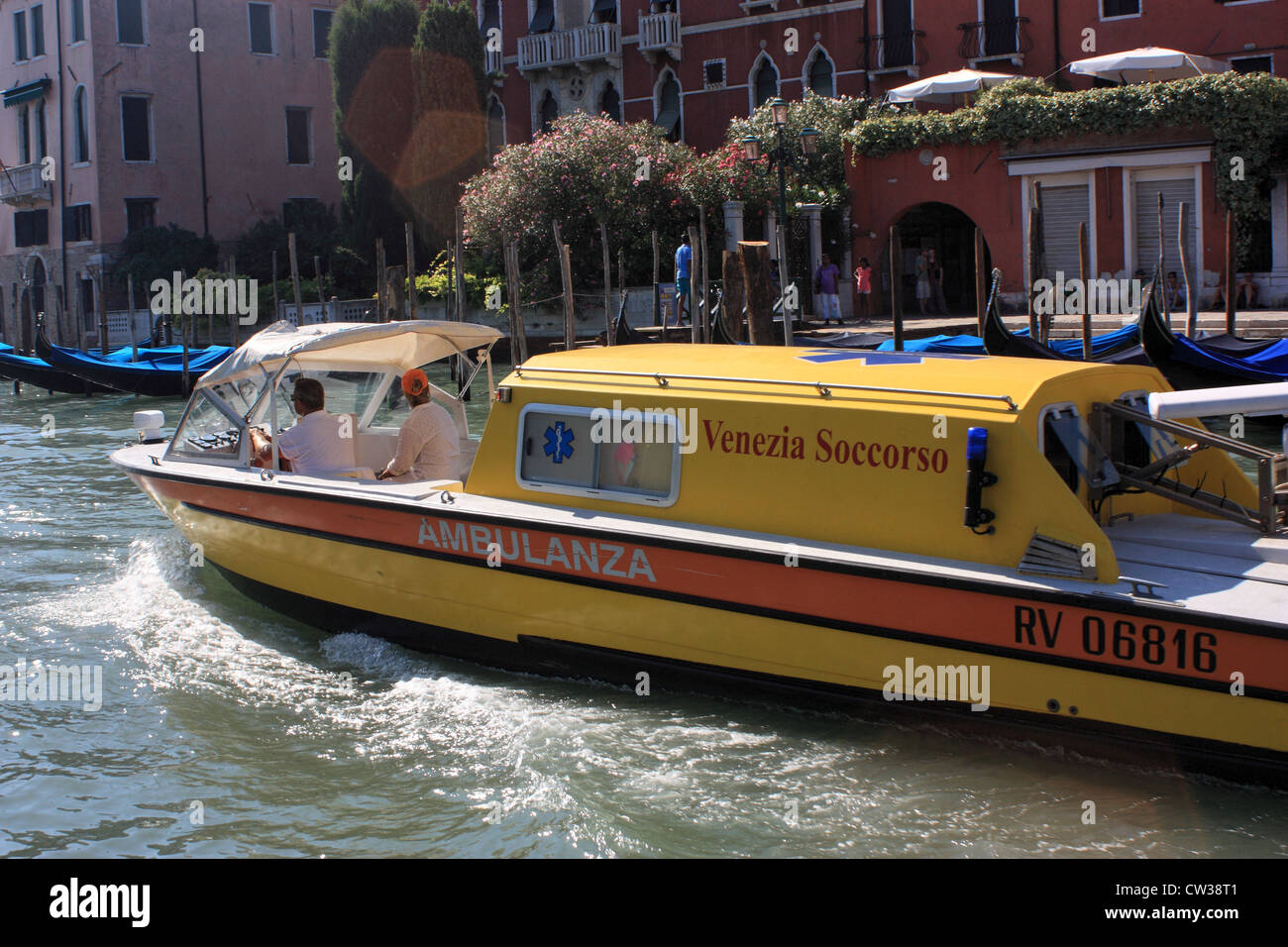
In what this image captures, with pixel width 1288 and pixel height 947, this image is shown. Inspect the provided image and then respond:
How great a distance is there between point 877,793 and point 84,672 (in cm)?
494

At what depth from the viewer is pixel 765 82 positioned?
101ft

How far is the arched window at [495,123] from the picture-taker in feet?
116

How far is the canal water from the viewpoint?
5344 mm

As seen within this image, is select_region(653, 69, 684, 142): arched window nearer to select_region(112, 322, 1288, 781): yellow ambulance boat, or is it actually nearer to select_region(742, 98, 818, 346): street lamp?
select_region(742, 98, 818, 346): street lamp

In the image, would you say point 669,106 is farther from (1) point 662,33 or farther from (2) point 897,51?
(2) point 897,51

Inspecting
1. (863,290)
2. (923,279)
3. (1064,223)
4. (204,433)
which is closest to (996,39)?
(1064,223)

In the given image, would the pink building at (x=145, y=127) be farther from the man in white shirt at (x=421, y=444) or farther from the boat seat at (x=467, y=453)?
the man in white shirt at (x=421, y=444)

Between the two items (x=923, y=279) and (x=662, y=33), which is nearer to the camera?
(x=923, y=279)

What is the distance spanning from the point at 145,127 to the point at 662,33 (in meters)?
16.2

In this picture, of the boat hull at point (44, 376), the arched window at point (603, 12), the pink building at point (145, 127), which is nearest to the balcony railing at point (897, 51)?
the arched window at point (603, 12)

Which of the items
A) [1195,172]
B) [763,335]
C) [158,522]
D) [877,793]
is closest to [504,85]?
[1195,172]

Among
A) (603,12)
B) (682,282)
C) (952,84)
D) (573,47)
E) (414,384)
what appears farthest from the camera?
(603,12)

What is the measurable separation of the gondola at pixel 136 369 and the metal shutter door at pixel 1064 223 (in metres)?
16.6

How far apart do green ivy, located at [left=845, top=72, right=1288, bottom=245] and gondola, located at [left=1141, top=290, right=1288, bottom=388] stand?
7.16 m
